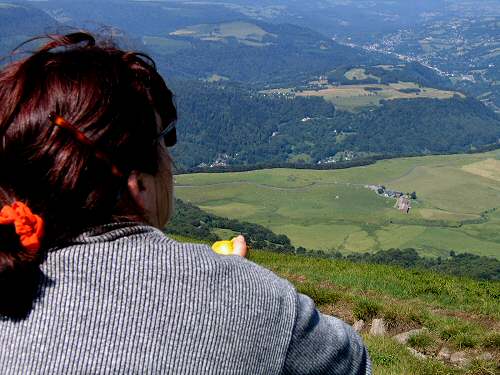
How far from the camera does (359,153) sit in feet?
506

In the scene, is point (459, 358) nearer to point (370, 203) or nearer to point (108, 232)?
point (108, 232)

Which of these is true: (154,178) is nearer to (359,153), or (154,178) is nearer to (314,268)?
(314,268)

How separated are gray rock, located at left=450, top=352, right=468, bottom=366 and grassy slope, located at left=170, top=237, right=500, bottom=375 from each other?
120mm

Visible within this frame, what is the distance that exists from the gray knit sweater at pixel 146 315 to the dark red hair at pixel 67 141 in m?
0.09

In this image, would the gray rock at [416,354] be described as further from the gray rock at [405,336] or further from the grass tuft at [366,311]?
the grass tuft at [366,311]

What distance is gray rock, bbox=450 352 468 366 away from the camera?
661cm

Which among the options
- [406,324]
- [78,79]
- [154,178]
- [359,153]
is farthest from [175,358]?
[359,153]

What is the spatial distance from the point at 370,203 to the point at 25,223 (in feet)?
262

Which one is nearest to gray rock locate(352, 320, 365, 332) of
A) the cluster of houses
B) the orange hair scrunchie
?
the orange hair scrunchie

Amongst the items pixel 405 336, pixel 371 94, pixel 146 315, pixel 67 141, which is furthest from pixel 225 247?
pixel 371 94

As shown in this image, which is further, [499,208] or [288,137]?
[288,137]

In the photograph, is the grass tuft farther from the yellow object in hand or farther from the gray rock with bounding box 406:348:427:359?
the yellow object in hand

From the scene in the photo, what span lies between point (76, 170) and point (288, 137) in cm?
17580

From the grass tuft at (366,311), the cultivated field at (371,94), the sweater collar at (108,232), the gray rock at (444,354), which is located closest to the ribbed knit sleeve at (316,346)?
the sweater collar at (108,232)
